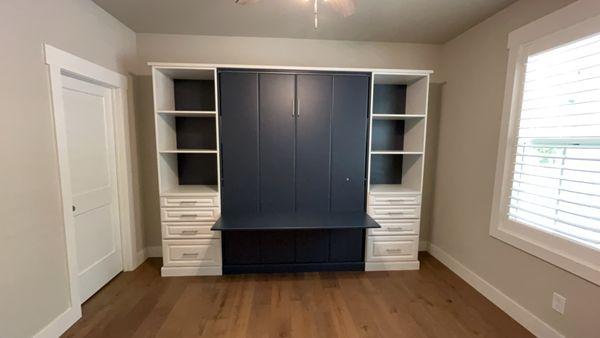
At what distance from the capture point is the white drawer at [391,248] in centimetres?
277

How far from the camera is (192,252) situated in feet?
8.60

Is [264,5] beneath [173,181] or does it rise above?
above

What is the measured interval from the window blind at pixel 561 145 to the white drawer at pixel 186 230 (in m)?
2.86

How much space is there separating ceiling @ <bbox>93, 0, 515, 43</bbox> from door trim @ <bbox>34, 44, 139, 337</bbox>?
25.1 inches

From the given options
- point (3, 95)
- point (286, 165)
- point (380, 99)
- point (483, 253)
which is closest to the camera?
point (3, 95)

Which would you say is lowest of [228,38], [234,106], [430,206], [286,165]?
[430,206]

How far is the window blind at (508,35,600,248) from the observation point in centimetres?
154

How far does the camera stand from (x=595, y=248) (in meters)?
1.52

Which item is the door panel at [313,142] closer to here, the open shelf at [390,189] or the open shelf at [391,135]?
the open shelf at [390,189]

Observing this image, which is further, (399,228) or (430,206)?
(430,206)

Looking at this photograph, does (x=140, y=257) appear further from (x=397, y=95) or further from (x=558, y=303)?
(x=558, y=303)

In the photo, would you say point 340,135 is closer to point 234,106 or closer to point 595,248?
point 234,106

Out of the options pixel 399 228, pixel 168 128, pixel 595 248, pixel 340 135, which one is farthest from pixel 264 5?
pixel 595 248

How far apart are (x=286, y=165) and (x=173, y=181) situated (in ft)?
4.40
